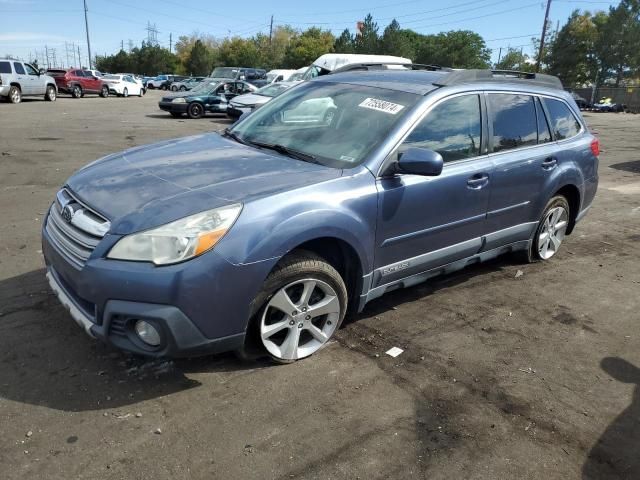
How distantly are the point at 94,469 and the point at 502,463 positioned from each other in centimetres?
192

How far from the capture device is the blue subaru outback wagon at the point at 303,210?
105 inches

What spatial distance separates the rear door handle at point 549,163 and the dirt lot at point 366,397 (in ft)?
3.68

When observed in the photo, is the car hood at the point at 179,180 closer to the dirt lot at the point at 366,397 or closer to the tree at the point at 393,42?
the dirt lot at the point at 366,397

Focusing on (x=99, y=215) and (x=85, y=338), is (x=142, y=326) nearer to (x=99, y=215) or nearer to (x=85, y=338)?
(x=99, y=215)

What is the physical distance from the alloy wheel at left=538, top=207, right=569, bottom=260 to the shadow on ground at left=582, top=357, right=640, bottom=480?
2.18 meters

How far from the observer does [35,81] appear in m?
24.4

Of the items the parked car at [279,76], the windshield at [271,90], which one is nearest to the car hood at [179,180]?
the windshield at [271,90]

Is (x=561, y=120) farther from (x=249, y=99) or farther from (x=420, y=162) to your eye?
(x=249, y=99)

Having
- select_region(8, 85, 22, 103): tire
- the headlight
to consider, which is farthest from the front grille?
select_region(8, 85, 22, 103): tire

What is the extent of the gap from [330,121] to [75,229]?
1901 millimetres

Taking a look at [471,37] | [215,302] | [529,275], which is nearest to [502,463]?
[215,302]

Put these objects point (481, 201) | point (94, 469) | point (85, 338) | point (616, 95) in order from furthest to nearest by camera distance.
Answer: point (616, 95)
point (481, 201)
point (85, 338)
point (94, 469)

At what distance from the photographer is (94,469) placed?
2361 millimetres

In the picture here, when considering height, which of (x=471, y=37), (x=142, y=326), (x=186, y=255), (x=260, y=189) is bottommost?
(x=142, y=326)
